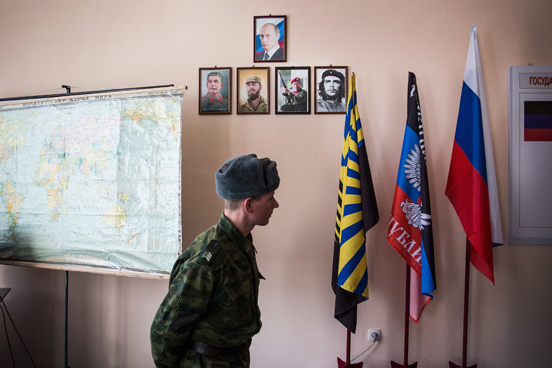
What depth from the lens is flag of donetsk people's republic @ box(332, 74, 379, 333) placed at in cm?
148

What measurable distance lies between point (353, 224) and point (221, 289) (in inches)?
32.9

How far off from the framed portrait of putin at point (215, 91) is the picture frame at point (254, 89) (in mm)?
63

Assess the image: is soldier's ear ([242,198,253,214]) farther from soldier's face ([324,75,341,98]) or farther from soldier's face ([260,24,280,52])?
soldier's face ([260,24,280,52])

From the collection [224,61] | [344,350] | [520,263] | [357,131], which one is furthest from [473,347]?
[224,61]

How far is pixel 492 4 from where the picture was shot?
1709 mm

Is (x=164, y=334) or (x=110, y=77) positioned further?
(x=110, y=77)

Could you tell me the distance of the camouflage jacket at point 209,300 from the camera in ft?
2.87

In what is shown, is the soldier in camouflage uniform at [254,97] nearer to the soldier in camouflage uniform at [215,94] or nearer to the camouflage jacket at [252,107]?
the camouflage jacket at [252,107]

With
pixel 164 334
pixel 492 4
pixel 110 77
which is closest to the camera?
pixel 164 334

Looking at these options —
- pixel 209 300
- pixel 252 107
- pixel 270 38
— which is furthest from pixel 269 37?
pixel 209 300

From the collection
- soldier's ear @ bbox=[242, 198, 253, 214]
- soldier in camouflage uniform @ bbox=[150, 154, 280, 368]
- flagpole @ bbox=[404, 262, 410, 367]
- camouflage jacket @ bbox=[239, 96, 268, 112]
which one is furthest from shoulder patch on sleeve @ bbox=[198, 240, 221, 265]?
flagpole @ bbox=[404, 262, 410, 367]

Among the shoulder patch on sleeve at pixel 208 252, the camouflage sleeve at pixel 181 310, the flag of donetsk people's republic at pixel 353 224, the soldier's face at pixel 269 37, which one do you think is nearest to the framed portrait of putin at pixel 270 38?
the soldier's face at pixel 269 37

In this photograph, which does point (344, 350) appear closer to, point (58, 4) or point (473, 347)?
point (473, 347)

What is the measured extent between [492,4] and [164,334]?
2467 mm
